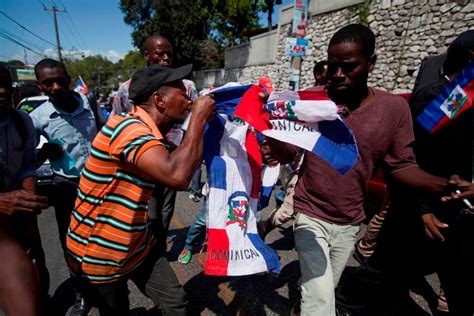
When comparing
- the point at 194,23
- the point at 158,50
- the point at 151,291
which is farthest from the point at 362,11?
the point at 194,23

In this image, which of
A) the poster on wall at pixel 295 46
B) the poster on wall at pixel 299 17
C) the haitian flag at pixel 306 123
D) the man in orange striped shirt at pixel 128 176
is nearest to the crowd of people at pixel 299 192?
the man in orange striped shirt at pixel 128 176

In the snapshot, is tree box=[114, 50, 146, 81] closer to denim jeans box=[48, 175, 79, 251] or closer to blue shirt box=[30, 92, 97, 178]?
blue shirt box=[30, 92, 97, 178]

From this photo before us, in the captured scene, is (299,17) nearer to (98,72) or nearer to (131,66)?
(131,66)

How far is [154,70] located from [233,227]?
1.07 m

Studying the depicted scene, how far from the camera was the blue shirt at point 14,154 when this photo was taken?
6.95ft

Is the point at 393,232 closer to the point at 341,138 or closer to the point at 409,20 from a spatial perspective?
the point at 341,138

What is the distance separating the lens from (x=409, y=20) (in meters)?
9.37

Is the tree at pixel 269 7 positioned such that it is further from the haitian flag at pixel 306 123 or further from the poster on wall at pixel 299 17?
the haitian flag at pixel 306 123

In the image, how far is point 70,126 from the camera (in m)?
2.80

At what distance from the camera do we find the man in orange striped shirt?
4.61 feet

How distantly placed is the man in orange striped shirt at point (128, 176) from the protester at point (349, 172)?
774mm

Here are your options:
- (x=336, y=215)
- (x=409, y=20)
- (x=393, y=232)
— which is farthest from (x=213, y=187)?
(x=409, y=20)

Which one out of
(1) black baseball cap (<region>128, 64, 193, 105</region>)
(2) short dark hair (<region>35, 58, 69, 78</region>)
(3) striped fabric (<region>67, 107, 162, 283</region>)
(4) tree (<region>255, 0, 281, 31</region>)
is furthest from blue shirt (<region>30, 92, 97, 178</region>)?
(4) tree (<region>255, 0, 281, 31</region>)

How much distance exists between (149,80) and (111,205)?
0.70 meters
